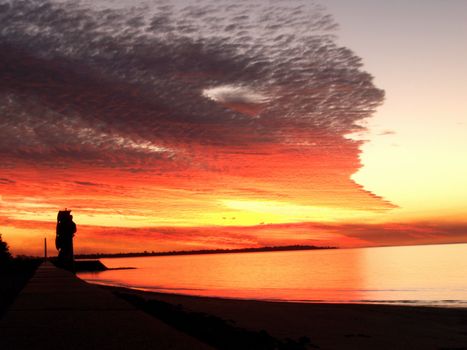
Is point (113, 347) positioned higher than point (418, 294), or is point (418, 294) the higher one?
point (113, 347)

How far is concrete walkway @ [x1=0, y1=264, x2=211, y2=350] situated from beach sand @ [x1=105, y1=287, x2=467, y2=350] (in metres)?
7.70

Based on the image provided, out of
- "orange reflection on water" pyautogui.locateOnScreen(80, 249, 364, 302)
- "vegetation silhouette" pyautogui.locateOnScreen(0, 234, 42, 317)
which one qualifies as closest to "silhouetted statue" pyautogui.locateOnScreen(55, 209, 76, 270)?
"vegetation silhouette" pyautogui.locateOnScreen(0, 234, 42, 317)

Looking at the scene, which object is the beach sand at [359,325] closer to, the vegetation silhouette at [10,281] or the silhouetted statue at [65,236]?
the vegetation silhouette at [10,281]

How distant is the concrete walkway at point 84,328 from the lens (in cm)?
548

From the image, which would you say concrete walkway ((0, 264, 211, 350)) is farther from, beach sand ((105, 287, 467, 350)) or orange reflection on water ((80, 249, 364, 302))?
orange reflection on water ((80, 249, 364, 302))

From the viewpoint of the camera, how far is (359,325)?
22625 mm

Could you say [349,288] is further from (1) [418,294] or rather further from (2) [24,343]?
(2) [24,343]

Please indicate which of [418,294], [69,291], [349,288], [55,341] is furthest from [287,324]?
[349,288]

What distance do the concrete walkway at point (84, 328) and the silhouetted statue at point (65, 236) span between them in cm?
3141

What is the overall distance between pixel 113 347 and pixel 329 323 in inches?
751

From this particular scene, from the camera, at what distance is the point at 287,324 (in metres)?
22.4

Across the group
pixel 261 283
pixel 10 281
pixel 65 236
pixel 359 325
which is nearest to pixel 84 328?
pixel 359 325

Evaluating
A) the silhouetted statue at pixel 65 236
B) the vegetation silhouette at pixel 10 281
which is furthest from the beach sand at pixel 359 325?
the silhouetted statue at pixel 65 236

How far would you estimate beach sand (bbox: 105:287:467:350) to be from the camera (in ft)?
59.3
